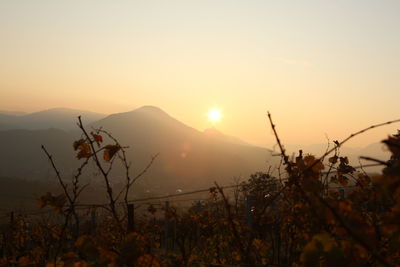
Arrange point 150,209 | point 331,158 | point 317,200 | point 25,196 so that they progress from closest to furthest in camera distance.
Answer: point 317,200, point 331,158, point 150,209, point 25,196

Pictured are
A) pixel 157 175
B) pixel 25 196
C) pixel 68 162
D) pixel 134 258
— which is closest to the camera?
pixel 134 258

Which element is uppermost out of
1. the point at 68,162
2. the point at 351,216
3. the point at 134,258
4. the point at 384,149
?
the point at 68,162

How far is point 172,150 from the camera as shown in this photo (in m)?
194

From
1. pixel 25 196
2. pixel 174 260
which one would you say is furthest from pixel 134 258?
pixel 25 196

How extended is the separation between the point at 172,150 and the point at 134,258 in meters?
192

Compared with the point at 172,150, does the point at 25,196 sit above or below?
below

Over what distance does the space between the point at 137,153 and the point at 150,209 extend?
174980 mm

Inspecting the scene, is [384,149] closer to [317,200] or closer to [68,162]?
[317,200]

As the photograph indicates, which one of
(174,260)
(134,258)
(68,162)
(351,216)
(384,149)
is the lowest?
(174,260)

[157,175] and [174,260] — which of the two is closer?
[174,260]

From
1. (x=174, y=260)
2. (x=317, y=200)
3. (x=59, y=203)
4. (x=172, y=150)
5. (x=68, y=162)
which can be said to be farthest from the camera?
(x=172, y=150)

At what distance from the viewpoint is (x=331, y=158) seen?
4.59 meters

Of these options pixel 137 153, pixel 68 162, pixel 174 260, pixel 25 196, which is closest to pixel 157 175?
pixel 137 153

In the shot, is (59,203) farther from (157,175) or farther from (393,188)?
(157,175)
